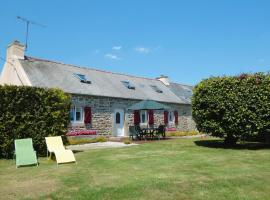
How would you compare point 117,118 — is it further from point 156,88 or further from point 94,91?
point 156,88

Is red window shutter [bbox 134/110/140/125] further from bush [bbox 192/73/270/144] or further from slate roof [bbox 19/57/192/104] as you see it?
bush [bbox 192/73/270/144]

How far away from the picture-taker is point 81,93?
22875 millimetres

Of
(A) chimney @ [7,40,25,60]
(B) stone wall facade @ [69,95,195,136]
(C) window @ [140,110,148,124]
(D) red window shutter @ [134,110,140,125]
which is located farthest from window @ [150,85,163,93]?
(A) chimney @ [7,40,25,60]

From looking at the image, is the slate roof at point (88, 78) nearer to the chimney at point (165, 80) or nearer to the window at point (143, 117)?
the window at point (143, 117)

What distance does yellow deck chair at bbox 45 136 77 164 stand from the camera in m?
11.5

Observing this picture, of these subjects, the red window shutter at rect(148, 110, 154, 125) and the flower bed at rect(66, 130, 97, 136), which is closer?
A: the flower bed at rect(66, 130, 97, 136)

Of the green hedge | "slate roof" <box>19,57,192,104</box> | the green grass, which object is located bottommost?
the green grass

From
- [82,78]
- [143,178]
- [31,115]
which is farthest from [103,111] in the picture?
[143,178]

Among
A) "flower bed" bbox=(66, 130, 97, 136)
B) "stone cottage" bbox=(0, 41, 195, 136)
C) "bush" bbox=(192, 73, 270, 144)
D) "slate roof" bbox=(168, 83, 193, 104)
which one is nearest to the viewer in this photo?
"bush" bbox=(192, 73, 270, 144)

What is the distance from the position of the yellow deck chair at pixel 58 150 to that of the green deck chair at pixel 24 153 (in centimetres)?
77

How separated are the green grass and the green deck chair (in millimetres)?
374

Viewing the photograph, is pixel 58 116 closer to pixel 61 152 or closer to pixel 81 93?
pixel 61 152

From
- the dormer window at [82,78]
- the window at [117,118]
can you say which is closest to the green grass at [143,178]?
the dormer window at [82,78]

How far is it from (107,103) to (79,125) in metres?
3.10
